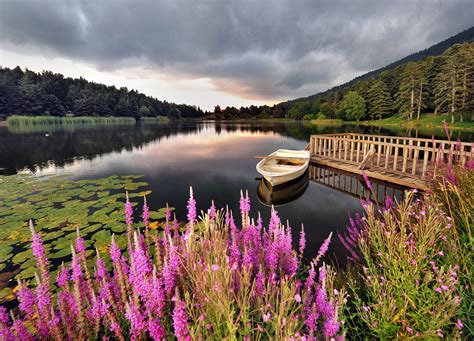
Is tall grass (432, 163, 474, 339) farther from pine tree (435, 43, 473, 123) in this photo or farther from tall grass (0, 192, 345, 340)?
pine tree (435, 43, 473, 123)

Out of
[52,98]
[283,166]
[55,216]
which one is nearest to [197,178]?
[283,166]

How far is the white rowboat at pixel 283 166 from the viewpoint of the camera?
37.8 ft

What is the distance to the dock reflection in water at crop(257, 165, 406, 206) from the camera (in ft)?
37.3

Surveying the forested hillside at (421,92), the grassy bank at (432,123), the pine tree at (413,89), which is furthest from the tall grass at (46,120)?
the pine tree at (413,89)

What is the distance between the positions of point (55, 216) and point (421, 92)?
76.1 m

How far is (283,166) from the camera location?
13984 mm

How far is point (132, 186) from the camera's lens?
13.3m

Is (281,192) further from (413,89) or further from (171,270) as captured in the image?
(413,89)

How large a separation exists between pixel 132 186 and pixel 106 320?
39.0ft

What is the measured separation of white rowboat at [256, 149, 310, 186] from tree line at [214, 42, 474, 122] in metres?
50.1

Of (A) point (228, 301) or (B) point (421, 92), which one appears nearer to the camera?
(A) point (228, 301)

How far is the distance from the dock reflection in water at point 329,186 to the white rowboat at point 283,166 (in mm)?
750

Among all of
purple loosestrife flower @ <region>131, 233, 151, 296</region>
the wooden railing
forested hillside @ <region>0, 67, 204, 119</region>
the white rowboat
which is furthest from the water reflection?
forested hillside @ <region>0, 67, 204, 119</region>

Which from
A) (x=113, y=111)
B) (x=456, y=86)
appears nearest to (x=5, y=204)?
(x=456, y=86)
